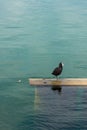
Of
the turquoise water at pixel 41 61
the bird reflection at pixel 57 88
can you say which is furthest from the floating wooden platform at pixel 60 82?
the turquoise water at pixel 41 61

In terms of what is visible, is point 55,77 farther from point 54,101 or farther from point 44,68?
point 54,101

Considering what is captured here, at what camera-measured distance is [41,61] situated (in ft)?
80.0

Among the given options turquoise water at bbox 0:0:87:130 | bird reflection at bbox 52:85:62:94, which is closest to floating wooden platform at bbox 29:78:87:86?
bird reflection at bbox 52:85:62:94

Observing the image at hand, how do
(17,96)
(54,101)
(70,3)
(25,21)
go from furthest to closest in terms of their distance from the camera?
(70,3), (25,21), (17,96), (54,101)

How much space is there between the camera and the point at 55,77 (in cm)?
2111

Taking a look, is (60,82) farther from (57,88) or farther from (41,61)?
(41,61)

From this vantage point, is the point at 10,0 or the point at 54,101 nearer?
the point at 54,101

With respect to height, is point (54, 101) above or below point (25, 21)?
A: below

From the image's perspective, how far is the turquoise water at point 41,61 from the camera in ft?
53.5

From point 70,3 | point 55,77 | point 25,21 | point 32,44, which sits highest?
point 70,3

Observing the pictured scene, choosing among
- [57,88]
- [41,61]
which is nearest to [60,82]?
[57,88]

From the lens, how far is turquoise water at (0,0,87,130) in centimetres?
1631

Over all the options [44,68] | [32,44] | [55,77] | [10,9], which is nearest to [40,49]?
[32,44]

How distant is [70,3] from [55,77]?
2731cm
